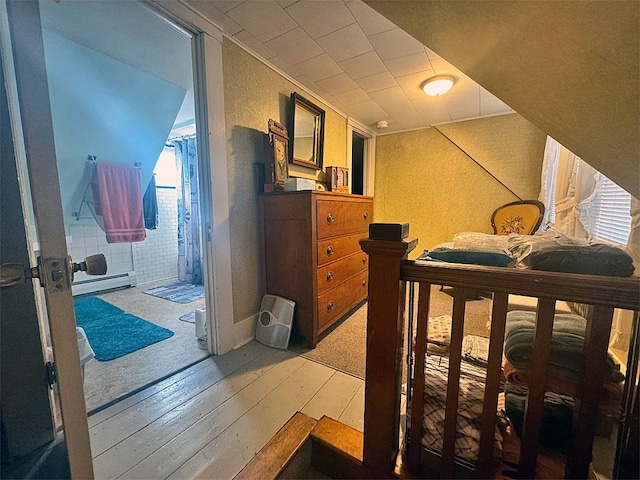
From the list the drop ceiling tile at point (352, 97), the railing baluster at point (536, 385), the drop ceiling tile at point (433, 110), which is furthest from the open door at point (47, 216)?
the drop ceiling tile at point (433, 110)

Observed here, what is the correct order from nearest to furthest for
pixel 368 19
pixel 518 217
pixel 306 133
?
pixel 368 19
pixel 306 133
pixel 518 217

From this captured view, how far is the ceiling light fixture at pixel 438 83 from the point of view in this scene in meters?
2.27

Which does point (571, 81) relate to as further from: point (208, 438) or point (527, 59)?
point (208, 438)

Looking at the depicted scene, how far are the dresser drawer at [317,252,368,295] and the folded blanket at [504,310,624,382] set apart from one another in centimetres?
119

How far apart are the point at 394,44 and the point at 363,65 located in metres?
0.32

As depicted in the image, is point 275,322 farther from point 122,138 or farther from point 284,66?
point 122,138


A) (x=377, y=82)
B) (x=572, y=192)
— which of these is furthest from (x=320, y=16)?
(x=572, y=192)

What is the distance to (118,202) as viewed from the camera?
287 cm

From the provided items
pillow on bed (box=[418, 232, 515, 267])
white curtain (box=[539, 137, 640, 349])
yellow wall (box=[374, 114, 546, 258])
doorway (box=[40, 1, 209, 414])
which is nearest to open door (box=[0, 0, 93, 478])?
doorway (box=[40, 1, 209, 414])

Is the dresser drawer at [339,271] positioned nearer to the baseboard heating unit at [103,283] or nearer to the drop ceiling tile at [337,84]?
the drop ceiling tile at [337,84]

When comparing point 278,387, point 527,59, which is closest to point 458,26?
point 527,59

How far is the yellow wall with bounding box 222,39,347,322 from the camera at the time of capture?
182 centimetres

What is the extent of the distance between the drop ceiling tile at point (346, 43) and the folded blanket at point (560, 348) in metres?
1.93

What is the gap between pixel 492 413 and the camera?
0.75m
